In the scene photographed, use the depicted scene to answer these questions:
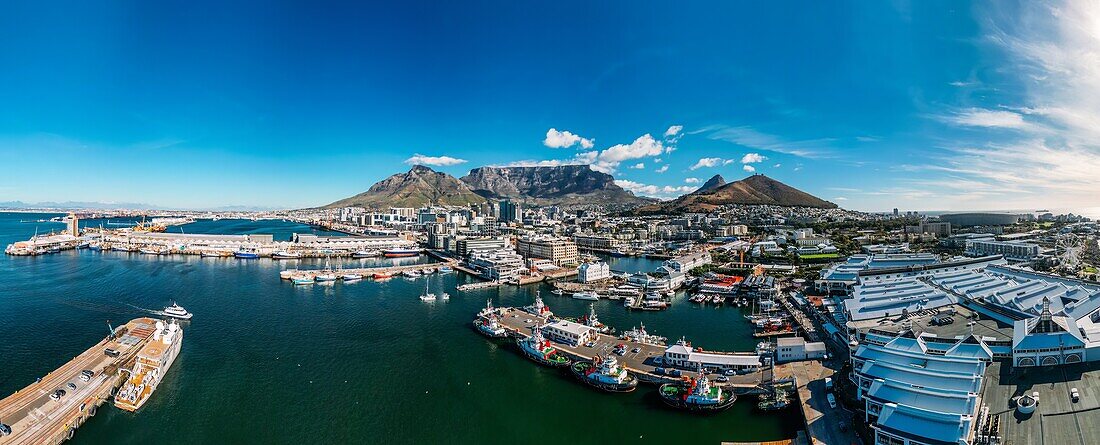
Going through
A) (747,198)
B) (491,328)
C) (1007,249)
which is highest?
(747,198)

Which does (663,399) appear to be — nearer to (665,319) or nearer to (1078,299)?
(665,319)

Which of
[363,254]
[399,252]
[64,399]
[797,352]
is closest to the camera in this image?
[64,399]

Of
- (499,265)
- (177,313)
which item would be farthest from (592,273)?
(177,313)

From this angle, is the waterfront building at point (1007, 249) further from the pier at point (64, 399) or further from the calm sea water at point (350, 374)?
the pier at point (64, 399)

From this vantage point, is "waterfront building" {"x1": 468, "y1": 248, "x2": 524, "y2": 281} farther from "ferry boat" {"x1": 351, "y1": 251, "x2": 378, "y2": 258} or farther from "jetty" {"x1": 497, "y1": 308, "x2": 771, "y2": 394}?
"ferry boat" {"x1": 351, "y1": 251, "x2": 378, "y2": 258}

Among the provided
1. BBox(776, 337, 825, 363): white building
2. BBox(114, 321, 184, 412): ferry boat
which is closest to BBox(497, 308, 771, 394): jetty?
BBox(776, 337, 825, 363): white building

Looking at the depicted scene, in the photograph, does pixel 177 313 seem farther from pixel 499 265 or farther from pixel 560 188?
pixel 560 188
